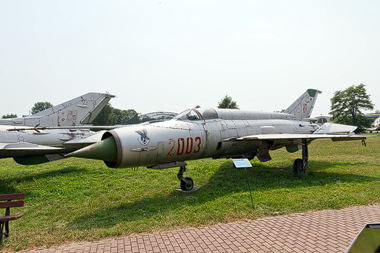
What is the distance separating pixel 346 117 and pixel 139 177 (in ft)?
185

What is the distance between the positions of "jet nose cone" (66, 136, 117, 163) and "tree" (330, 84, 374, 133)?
190 feet

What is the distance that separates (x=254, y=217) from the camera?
533 cm

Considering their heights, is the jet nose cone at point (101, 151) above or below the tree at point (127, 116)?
below

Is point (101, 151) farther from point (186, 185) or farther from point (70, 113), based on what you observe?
point (70, 113)

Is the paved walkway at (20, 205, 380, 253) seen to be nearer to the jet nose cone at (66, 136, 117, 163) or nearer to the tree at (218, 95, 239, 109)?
the jet nose cone at (66, 136, 117, 163)

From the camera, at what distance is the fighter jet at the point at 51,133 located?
32.1 ft

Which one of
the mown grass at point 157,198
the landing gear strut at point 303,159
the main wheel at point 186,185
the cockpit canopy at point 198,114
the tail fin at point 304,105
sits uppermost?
the tail fin at point 304,105

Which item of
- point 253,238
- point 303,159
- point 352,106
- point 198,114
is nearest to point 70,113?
point 198,114

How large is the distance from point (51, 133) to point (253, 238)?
1160 cm

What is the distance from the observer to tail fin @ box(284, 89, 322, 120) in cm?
1365

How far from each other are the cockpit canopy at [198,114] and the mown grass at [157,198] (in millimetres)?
2514

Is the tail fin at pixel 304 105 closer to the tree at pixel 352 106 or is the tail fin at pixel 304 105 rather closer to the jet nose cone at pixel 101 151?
the jet nose cone at pixel 101 151

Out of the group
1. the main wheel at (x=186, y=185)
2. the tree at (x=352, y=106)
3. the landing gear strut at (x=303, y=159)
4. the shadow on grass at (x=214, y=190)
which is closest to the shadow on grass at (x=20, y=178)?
the shadow on grass at (x=214, y=190)

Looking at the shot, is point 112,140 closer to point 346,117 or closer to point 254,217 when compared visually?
point 254,217
